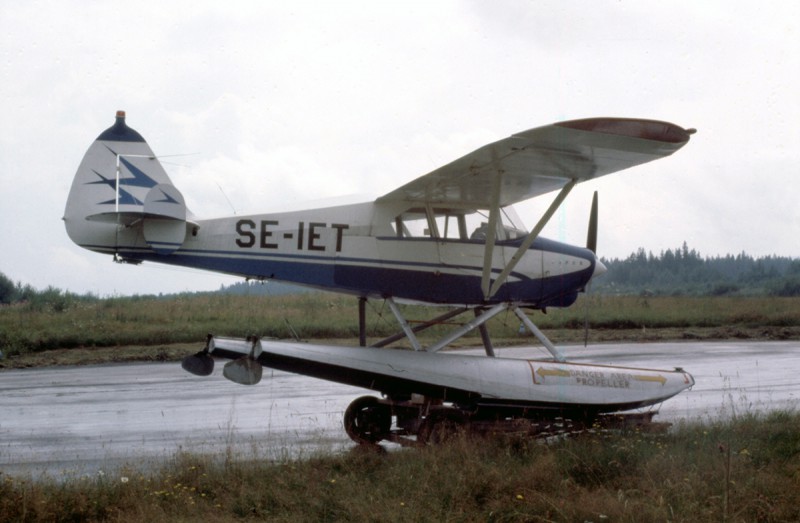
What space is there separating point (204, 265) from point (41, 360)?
13.2m

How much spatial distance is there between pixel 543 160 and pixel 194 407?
733 cm

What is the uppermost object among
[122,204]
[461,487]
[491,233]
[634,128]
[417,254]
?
[634,128]

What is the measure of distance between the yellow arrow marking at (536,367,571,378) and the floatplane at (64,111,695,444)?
0.06 feet

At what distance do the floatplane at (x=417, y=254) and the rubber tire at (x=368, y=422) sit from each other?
18 mm

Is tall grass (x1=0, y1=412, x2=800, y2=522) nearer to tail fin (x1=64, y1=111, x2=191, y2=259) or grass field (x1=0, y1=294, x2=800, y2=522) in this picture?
grass field (x1=0, y1=294, x2=800, y2=522)

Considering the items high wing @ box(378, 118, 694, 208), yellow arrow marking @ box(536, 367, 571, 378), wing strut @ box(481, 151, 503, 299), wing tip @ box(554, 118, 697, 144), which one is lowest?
yellow arrow marking @ box(536, 367, 571, 378)

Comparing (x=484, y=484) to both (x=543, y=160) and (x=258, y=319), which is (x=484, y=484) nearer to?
(x=543, y=160)

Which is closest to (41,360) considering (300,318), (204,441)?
(300,318)

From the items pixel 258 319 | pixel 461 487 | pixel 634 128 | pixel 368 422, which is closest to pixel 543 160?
pixel 634 128

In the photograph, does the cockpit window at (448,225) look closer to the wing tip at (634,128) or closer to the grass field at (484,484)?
the wing tip at (634,128)

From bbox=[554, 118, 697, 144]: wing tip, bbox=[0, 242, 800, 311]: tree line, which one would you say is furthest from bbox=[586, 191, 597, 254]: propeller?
bbox=[0, 242, 800, 311]: tree line

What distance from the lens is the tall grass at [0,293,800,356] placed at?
2442cm

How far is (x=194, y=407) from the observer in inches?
550

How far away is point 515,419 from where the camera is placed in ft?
34.2
